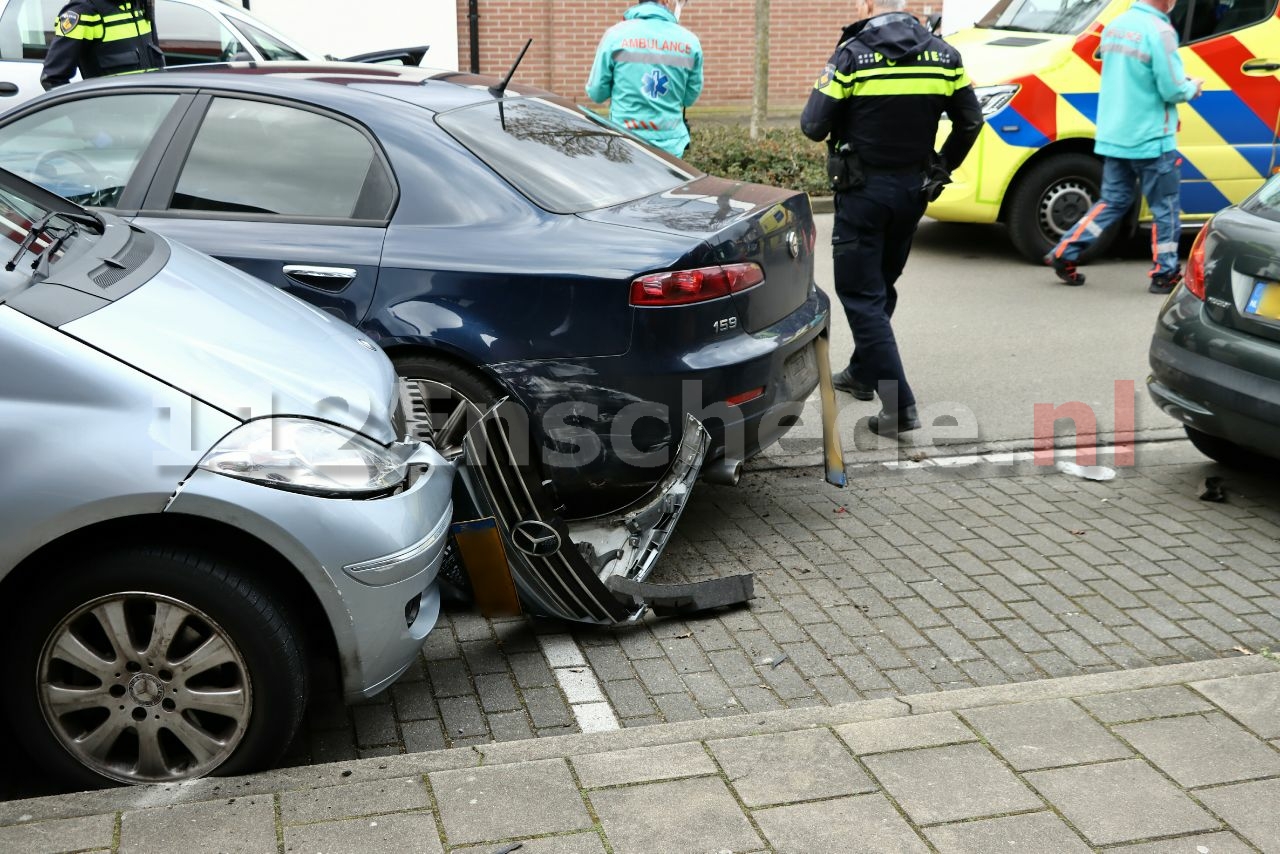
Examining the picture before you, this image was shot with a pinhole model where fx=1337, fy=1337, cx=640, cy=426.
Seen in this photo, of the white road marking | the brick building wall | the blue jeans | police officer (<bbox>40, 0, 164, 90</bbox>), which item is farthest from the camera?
the brick building wall

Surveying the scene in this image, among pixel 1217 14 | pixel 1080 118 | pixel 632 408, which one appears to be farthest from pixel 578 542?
pixel 1217 14

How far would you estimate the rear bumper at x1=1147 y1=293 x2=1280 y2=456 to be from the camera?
487 cm

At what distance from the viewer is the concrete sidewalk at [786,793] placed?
2.70 meters

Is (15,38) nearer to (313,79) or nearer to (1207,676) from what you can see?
(313,79)

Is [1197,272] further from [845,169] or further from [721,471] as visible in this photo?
[721,471]

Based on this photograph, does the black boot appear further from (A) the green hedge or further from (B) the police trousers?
(A) the green hedge

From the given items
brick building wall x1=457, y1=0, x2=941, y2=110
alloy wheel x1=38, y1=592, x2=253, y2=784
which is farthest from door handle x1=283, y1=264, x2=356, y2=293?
brick building wall x1=457, y1=0, x2=941, y2=110

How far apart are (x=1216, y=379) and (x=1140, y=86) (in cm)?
414

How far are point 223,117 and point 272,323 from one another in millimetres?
1504

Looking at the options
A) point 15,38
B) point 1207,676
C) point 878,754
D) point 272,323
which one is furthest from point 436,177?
point 15,38

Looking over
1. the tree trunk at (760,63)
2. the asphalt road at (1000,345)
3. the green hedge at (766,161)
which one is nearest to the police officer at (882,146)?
the asphalt road at (1000,345)

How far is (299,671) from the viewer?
3.13 metres

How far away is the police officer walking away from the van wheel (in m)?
2.88

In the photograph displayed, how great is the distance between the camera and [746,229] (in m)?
4.64
